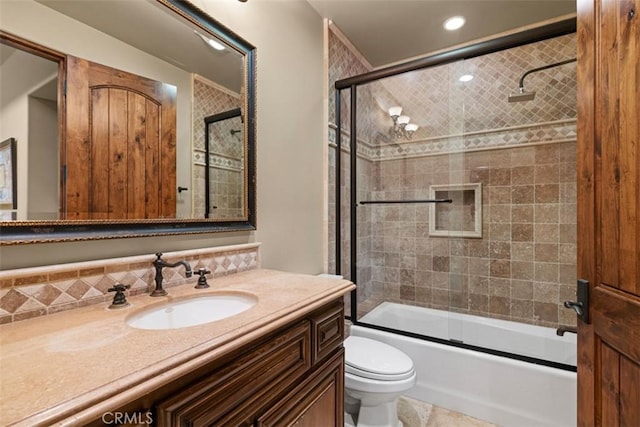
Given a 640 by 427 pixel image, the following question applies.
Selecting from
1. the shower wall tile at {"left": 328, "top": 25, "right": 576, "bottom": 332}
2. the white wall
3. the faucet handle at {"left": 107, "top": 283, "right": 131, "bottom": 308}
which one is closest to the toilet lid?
the shower wall tile at {"left": 328, "top": 25, "right": 576, "bottom": 332}

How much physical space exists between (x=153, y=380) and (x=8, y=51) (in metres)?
0.94

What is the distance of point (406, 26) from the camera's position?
7.14 ft

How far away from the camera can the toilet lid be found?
4.75ft

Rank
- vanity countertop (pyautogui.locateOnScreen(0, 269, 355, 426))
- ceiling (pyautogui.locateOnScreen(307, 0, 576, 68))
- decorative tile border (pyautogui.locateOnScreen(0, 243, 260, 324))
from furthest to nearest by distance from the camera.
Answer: ceiling (pyautogui.locateOnScreen(307, 0, 576, 68)), decorative tile border (pyautogui.locateOnScreen(0, 243, 260, 324)), vanity countertop (pyautogui.locateOnScreen(0, 269, 355, 426))

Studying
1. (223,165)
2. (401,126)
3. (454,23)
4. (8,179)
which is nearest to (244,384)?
(8,179)

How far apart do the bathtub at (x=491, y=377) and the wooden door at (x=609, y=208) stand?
76 centimetres

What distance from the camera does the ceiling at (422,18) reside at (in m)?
1.95

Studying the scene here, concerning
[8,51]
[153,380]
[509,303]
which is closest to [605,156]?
[153,380]

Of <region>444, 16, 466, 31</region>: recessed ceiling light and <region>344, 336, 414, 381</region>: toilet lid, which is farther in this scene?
<region>444, 16, 466, 31</region>: recessed ceiling light

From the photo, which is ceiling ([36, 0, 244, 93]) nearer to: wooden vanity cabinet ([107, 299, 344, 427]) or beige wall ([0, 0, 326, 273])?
beige wall ([0, 0, 326, 273])

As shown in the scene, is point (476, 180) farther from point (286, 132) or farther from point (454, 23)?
point (286, 132)

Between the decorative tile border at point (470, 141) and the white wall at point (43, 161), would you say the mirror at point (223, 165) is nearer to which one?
the white wall at point (43, 161)

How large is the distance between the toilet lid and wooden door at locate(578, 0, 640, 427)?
0.69 metres

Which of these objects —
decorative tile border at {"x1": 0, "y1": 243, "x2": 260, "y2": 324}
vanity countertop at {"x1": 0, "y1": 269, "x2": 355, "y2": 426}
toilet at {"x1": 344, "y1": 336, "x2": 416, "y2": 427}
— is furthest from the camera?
toilet at {"x1": 344, "y1": 336, "x2": 416, "y2": 427}
